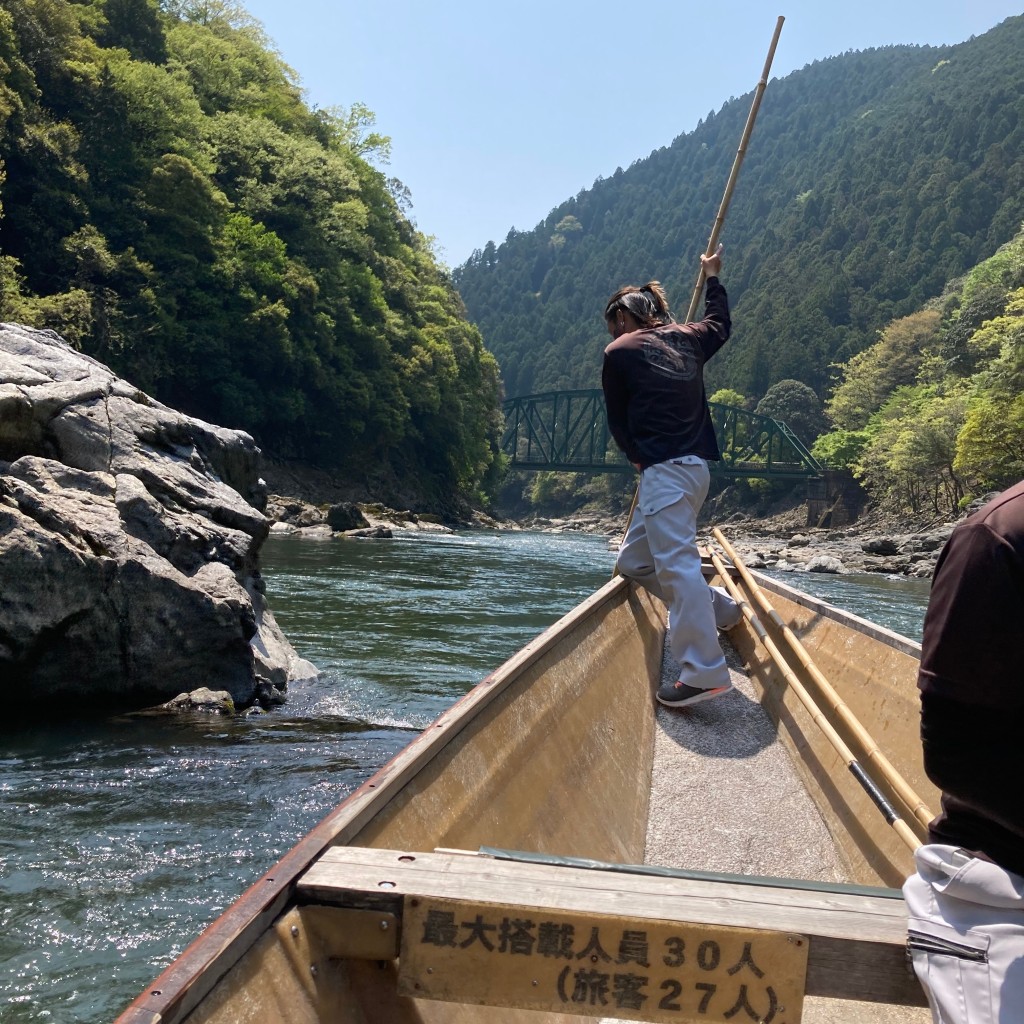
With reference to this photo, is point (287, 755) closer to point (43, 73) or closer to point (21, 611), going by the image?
point (21, 611)

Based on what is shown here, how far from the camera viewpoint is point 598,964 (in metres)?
1.34

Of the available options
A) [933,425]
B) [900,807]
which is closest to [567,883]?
[900,807]

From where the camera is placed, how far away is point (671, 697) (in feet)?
14.1

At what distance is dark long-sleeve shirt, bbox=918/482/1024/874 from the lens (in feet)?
4.01

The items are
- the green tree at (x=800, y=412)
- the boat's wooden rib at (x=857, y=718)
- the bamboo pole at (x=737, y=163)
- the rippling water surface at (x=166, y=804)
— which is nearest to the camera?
the boat's wooden rib at (x=857, y=718)

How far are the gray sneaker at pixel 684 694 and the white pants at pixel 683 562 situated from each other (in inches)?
1.2

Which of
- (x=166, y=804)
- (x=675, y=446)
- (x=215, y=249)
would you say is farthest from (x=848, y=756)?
(x=215, y=249)

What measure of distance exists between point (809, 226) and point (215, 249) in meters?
99.5

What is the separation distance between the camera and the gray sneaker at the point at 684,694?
13.6 feet

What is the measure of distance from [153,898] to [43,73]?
3499 cm

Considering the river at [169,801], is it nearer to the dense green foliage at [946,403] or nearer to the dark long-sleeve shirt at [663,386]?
the dark long-sleeve shirt at [663,386]

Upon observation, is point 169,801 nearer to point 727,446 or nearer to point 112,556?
point 112,556

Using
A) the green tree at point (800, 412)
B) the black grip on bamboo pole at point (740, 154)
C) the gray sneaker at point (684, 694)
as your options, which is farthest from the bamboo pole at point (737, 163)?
the green tree at point (800, 412)

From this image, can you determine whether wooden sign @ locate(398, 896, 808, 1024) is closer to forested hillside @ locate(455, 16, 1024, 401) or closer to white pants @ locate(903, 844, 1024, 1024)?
white pants @ locate(903, 844, 1024, 1024)
